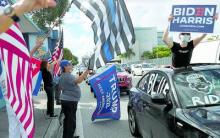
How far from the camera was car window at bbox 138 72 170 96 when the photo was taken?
6.47 metres

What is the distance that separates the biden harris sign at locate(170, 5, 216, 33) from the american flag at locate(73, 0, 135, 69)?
48.4 inches

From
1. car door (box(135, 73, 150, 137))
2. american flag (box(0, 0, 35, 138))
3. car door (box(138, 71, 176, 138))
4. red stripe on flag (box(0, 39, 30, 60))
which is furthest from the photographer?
car door (box(135, 73, 150, 137))

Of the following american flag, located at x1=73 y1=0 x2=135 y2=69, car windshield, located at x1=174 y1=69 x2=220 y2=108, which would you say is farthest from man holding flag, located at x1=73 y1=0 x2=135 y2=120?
car windshield, located at x1=174 y1=69 x2=220 y2=108

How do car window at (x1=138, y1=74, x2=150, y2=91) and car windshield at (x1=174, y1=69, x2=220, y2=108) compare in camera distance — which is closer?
car windshield at (x1=174, y1=69, x2=220, y2=108)

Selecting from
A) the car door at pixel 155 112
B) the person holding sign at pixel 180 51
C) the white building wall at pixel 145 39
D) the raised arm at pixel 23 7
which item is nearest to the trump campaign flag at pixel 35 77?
the car door at pixel 155 112

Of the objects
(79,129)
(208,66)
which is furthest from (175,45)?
(79,129)

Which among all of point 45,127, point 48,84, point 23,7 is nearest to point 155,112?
point 23,7

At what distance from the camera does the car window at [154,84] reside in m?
6.47

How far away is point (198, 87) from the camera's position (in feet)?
19.5

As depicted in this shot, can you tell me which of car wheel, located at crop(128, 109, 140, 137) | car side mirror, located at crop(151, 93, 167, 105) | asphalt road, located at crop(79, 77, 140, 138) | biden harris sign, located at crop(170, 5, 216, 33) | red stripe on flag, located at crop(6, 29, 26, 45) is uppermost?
biden harris sign, located at crop(170, 5, 216, 33)

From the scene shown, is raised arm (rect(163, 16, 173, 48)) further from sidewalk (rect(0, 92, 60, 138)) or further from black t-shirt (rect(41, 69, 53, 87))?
black t-shirt (rect(41, 69, 53, 87))

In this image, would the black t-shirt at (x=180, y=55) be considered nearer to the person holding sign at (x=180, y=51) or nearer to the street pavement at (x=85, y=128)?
the person holding sign at (x=180, y=51)

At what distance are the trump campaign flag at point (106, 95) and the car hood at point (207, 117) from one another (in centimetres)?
629

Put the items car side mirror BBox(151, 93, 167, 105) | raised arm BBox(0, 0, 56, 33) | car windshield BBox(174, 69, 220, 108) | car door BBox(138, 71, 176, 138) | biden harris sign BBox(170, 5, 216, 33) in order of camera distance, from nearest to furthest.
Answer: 1. raised arm BBox(0, 0, 56, 33)
2. car windshield BBox(174, 69, 220, 108)
3. car door BBox(138, 71, 176, 138)
4. car side mirror BBox(151, 93, 167, 105)
5. biden harris sign BBox(170, 5, 216, 33)
